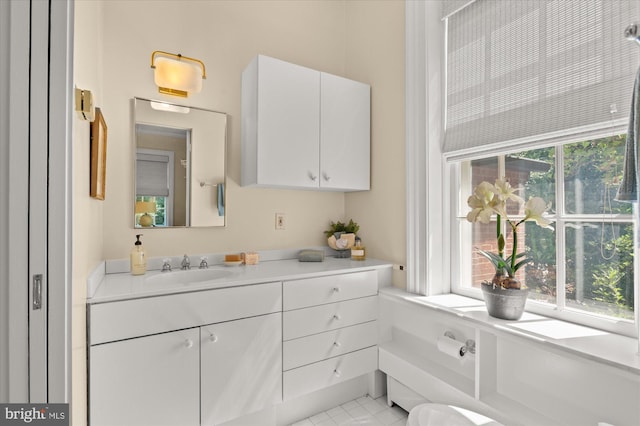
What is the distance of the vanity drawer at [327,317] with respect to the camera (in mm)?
1702

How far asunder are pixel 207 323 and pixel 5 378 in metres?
0.73

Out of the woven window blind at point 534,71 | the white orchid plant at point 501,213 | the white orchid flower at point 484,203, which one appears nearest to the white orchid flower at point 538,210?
the white orchid plant at point 501,213

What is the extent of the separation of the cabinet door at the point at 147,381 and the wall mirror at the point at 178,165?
2.43 feet

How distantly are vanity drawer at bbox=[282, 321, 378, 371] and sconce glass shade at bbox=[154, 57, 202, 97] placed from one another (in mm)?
1547

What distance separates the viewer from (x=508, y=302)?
141 cm

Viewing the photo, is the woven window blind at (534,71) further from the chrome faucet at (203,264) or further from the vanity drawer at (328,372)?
the chrome faucet at (203,264)

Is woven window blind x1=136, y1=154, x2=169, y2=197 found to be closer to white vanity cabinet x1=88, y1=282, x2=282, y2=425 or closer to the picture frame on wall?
the picture frame on wall

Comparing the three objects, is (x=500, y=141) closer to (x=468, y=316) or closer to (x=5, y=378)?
(x=468, y=316)

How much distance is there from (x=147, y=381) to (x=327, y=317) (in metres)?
0.91

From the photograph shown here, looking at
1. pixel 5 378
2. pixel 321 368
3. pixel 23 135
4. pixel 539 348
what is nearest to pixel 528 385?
pixel 539 348

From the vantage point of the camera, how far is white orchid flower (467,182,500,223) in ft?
4.76

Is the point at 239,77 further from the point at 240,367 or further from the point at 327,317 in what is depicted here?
the point at 240,367

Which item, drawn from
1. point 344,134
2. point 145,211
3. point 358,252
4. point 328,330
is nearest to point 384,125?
point 344,134

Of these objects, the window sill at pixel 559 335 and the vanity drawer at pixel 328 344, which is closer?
the window sill at pixel 559 335
